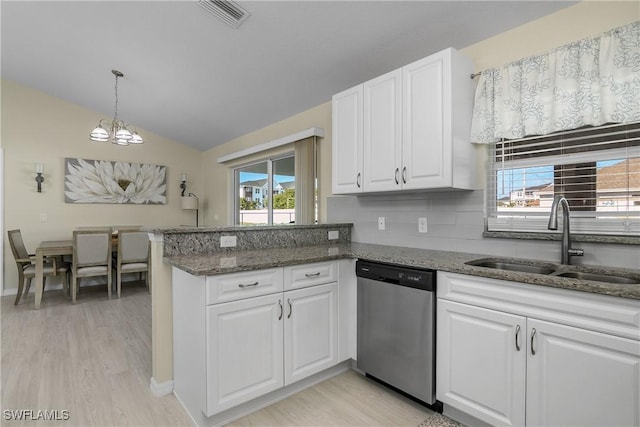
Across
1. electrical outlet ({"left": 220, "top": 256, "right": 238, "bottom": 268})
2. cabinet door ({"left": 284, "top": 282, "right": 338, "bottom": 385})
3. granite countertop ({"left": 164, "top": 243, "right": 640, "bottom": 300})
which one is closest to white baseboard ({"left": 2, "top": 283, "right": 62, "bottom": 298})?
granite countertop ({"left": 164, "top": 243, "right": 640, "bottom": 300})

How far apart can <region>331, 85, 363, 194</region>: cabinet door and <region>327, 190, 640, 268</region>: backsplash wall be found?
0.38m

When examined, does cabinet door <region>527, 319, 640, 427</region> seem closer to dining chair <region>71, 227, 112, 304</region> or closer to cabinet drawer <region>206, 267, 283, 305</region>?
cabinet drawer <region>206, 267, 283, 305</region>

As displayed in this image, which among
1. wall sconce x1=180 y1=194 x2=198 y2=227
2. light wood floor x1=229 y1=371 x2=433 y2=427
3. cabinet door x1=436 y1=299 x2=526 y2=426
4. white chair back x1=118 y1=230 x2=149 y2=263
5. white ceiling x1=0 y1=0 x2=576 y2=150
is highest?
white ceiling x1=0 y1=0 x2=576 y2=150

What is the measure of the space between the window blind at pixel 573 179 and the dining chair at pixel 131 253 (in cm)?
421

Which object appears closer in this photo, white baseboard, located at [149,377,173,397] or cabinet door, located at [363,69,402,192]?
white baseboard, located at [149,377,173,397]

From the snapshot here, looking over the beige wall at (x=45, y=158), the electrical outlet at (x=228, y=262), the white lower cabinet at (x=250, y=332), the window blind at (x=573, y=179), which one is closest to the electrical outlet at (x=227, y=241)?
the electrical outlet at (x=228, y=262)

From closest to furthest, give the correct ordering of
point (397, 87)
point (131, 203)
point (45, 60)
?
point (397, 87) < point (45, 60) < point (131, 203)

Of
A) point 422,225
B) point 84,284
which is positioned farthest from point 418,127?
point 84,284

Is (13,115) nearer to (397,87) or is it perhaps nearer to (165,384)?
(165,384)

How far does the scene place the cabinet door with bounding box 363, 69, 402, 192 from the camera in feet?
7.44

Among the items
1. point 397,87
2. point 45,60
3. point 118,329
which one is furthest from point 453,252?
point 45,60

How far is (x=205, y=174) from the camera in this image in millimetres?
6137

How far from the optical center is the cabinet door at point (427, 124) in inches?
79.8

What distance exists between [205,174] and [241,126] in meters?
1.91
